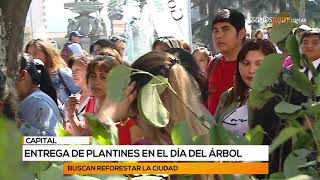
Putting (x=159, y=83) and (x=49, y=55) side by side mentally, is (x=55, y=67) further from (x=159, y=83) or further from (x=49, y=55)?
(x=159, y=83)

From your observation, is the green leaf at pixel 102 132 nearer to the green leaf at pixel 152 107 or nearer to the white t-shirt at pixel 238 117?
the green leaf at pixel 152 107

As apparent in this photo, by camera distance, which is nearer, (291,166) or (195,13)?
(291,166)

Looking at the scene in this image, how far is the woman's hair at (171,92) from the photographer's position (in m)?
0.95

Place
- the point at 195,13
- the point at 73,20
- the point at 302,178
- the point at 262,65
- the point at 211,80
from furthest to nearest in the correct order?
the point at 195,13
the point at 73,20
the point at 211,80
the point at 262,65
the point at 302,178

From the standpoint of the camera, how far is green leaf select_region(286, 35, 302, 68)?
75 cm

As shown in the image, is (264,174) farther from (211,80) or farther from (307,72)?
(211,80)

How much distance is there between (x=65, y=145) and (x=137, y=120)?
1.79ft

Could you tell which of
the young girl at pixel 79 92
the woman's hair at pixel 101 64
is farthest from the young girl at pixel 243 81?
the young girl at pixel 79 92

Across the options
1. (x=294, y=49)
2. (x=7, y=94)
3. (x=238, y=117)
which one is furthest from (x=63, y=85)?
(x=294, y=49)

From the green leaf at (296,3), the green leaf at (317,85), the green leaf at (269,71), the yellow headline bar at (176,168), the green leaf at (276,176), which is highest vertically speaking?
the green leaf at (296,3)

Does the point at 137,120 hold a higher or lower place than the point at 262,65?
lower

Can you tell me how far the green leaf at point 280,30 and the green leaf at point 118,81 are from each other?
222mm

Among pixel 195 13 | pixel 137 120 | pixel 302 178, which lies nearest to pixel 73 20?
pixel 137 120

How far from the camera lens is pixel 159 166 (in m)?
0.73
